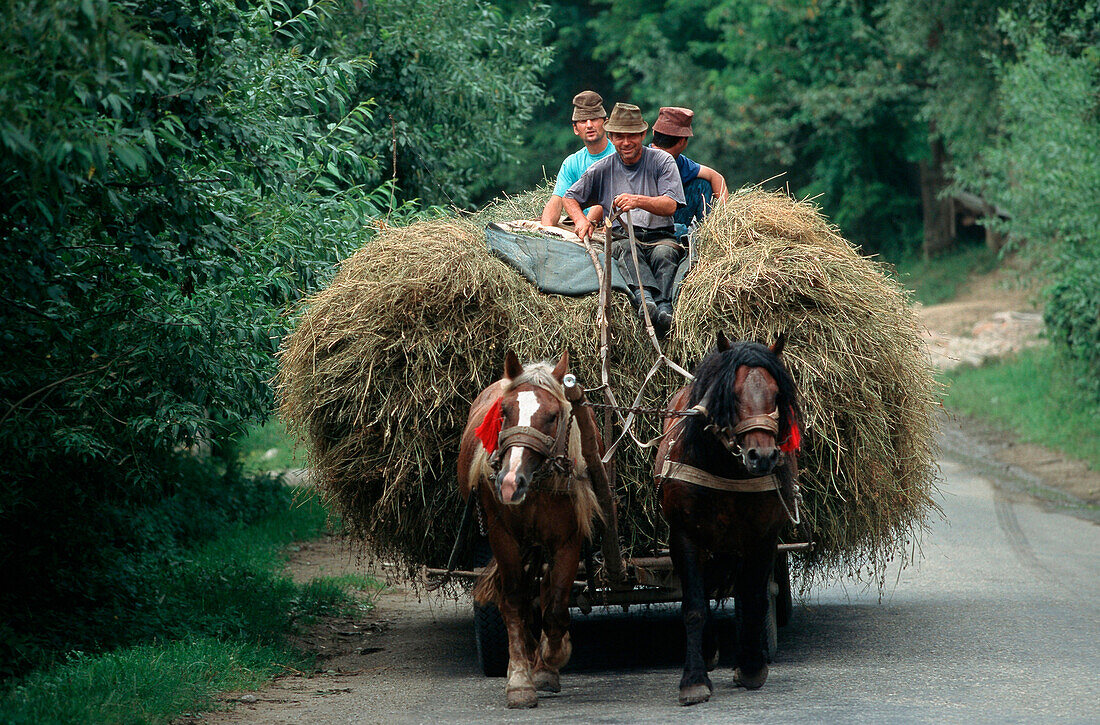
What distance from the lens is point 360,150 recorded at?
10.6 metres

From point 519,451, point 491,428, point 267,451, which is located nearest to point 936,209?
point 267,451

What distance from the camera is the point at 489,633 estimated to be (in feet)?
20.2

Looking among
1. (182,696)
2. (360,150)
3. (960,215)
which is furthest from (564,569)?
(960,215)

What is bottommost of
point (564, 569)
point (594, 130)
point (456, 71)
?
point (564, 569)

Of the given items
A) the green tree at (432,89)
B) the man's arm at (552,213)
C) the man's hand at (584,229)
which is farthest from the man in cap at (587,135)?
the green tree at (432,89)

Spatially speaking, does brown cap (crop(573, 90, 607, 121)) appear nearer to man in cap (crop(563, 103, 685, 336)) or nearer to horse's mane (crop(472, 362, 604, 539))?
man in cap (crop(563, 103, 685, 336))

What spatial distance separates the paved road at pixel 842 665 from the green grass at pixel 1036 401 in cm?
630

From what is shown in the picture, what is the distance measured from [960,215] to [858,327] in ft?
90.8

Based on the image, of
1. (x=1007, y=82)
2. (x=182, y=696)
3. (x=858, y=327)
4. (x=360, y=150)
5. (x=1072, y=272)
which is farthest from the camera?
(x=1007, y=82)

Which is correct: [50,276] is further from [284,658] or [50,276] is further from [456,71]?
[456,71]

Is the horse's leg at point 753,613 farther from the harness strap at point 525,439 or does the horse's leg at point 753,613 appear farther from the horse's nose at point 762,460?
the harness strap at point 525,439

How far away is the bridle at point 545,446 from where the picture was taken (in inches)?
199

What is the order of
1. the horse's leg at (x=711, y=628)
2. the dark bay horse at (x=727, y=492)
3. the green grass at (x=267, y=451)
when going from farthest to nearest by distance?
the green grass at (x=267, y=451) < the horse's leg at (x=711, y=628) < the dark bay horse at (x=727, y=492)

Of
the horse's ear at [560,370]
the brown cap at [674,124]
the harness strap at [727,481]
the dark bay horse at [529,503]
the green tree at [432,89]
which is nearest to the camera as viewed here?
the dark bay horse at [529,503]
